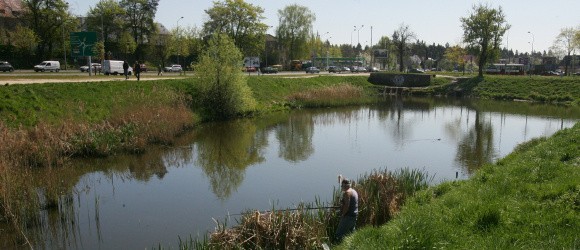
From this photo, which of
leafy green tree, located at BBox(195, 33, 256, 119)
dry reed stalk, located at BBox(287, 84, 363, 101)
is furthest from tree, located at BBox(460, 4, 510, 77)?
leafy green tree, located at BBox(195, 33, 256, 119)

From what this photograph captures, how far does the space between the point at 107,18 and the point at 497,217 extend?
8238 cm

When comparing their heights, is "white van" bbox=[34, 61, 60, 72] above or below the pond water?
above

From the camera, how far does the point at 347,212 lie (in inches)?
436

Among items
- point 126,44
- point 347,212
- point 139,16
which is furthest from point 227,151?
point 139,16

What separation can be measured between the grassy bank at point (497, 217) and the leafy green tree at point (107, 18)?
7739cm

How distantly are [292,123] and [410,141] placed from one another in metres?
10.8

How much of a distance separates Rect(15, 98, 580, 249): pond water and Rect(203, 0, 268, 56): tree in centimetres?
4401

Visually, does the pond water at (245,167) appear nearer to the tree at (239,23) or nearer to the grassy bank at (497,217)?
the grassy bank at (497,217)

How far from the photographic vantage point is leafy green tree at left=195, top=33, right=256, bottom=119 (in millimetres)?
36219

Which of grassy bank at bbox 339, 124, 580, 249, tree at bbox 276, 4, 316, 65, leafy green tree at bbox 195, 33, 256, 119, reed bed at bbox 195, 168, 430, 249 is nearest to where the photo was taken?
grassy bank at bbox 339, 124, 580, 249

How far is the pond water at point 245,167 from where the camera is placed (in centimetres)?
1416

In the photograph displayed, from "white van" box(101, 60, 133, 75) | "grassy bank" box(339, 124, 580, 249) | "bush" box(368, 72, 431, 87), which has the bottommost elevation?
"grassy bank" box(339, 124, 580, 249)

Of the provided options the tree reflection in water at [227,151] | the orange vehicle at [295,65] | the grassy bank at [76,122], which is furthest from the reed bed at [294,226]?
the orange vehicle at [295,65]

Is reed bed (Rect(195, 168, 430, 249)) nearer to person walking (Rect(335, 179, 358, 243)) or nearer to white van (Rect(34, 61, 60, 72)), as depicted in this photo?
person walking (Rect(335, 179, 358, 243))
